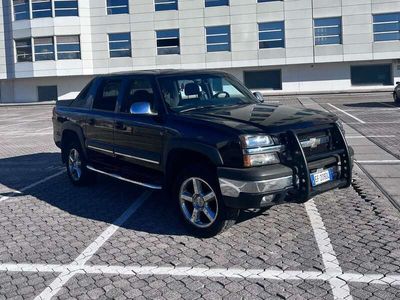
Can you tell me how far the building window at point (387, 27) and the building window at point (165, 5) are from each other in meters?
15.7

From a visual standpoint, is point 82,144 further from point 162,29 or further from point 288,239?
point 162,29

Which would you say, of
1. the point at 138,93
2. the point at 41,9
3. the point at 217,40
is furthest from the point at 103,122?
the point at 41,9

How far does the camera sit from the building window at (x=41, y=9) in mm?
35219

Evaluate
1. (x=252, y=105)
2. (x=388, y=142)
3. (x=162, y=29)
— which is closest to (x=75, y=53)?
(x=162, y=29)

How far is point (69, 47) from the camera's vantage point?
1403 inches

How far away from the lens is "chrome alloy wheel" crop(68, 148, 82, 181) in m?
6.94

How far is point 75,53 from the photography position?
35.7 meters

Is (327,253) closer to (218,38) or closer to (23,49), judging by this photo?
(218,38)

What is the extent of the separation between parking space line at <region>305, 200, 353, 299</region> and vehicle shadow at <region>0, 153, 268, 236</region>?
0.72 metres

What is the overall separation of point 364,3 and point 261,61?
872 cm

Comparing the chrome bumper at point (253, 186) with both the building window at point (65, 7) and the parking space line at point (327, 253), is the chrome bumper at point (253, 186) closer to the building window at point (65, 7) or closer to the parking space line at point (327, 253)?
the parking space line at point (327, 253)

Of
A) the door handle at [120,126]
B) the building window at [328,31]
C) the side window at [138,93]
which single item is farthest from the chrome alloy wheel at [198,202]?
the building window at [328,31]

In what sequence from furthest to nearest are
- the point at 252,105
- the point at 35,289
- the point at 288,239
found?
the point at 252,105, the point at 288,239, the point at 35,289

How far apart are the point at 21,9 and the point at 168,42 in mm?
12875
